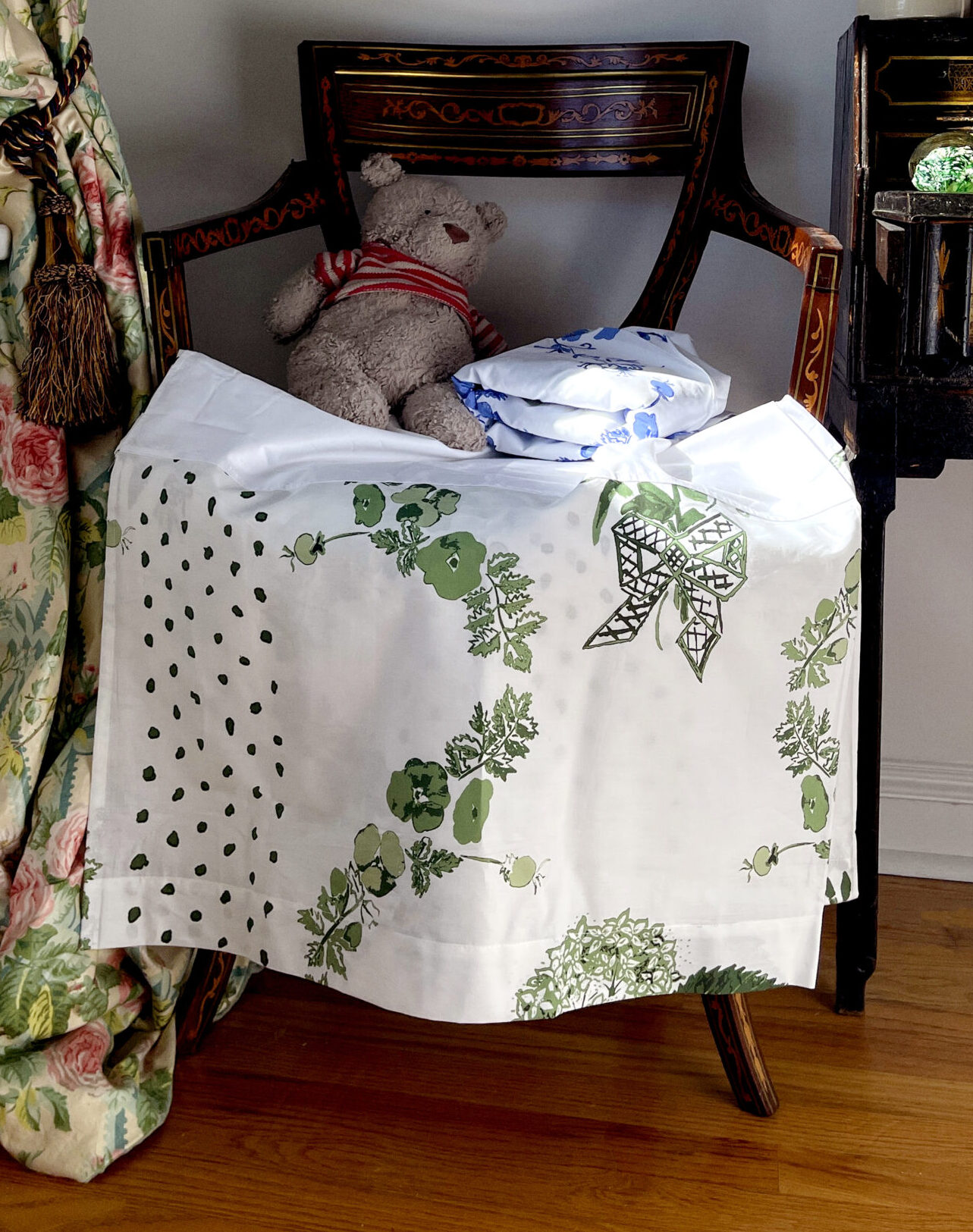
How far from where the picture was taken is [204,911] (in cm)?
103

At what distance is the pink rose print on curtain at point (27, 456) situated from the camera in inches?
44.0

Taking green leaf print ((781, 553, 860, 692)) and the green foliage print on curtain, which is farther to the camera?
the green foliage print on curtain

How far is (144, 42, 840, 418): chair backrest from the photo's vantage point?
1.32 metres

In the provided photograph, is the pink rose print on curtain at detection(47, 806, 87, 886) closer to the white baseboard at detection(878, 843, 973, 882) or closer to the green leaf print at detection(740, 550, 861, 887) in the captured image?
the green leaf print at detection(740, 550, 861, 887)

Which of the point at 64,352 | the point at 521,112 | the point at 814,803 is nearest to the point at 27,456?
the point at 64,352

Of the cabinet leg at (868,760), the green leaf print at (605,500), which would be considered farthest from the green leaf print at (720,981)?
the green leaf print at (605,500)

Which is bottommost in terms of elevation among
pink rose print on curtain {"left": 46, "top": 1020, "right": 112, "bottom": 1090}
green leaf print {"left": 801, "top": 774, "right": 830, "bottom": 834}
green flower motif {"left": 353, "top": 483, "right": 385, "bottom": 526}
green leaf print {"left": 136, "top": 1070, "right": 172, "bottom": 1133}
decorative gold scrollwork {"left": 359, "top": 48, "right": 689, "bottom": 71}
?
green leaf print {"left": 136, "top": 1070, "right": 172, "bottom": 1133}

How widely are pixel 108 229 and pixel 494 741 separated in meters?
0.70

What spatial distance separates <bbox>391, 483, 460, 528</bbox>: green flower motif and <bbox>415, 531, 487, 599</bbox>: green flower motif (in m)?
0.03

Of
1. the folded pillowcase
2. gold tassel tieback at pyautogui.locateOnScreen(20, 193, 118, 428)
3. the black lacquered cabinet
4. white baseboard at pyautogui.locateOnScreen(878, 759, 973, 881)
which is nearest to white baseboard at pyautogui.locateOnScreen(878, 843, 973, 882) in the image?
white baseboard at pyautogui.locateOnScreen(878, 759, 973, 881)

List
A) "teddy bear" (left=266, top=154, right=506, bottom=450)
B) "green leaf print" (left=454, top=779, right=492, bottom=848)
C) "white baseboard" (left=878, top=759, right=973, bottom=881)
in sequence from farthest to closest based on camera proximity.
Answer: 1. "white baseboard" (left=878, top=759, right=973, bottom=881)
2. "teddy bear" (left=266, top=154, right=506, bottom=450)
3. "green leaf print" (left=454, top=779, right=492, bottom=848)

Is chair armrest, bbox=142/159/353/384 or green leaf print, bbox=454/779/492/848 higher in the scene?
chair armrest, bbox=142/159/353/384

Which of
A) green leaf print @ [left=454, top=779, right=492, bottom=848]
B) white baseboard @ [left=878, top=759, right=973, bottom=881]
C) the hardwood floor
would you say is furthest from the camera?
white baseboard @ [left=878, top=759, right=973, bottom=881]

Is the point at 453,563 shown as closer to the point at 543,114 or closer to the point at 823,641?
the point at 823,641
